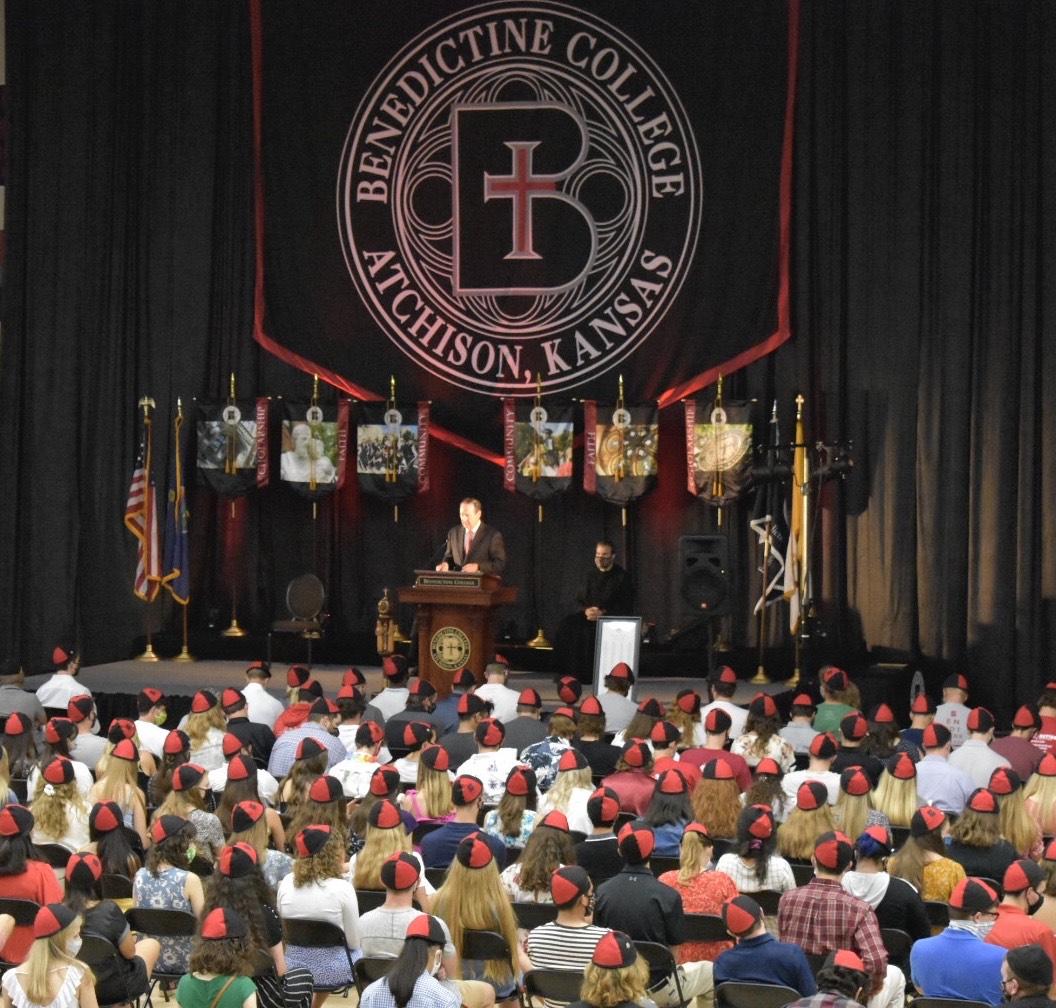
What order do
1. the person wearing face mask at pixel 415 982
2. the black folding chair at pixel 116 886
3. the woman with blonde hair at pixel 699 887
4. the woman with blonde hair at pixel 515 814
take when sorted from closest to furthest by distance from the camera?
the person wearing face mask at pixel 415 982, the woman with blonde hair at pixel 699 887, the black folding chair at pixel 116 886, the woman with blonde hair at pixel 515 814

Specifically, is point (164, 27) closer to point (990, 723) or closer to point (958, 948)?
point (990, 723)

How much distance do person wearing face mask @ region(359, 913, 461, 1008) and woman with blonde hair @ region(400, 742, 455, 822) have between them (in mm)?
3141

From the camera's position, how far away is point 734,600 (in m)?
19.1

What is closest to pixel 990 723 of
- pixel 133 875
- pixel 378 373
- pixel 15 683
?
pixel 133 875

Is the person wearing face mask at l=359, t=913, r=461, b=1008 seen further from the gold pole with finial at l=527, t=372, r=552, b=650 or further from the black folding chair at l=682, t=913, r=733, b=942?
the gold pole with finial at l=527, t=372, r=552, b=650

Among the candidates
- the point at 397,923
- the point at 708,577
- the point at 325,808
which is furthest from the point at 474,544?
the point at 397,923

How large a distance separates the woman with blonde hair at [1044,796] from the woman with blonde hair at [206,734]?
5256 mm

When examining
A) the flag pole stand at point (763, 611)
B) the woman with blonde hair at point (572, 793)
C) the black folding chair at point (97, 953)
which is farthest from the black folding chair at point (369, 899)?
the flag pole stand at point (763, 611)

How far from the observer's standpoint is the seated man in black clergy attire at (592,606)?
17922 mm

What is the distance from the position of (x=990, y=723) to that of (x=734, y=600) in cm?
699

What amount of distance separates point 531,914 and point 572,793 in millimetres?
1607

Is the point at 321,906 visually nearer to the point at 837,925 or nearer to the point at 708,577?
the point at 837,925

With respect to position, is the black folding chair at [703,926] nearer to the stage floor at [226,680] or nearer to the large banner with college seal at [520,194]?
the stage floor at [226,680]

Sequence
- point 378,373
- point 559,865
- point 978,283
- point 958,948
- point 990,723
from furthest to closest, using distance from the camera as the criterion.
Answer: point 378,373 < point 978,283 < point 990,723 < point 559,865 < point 958,948
